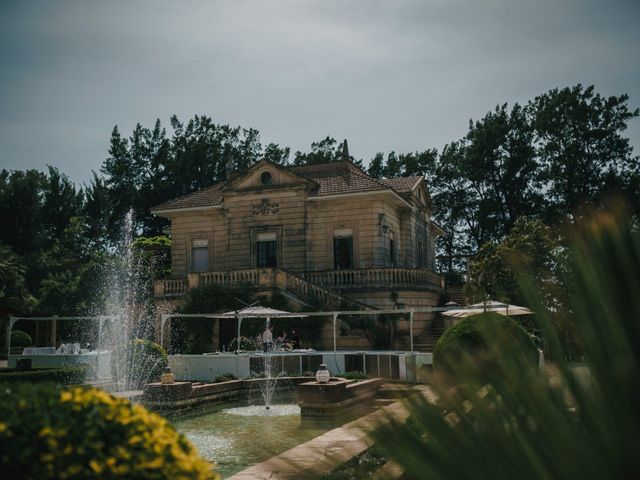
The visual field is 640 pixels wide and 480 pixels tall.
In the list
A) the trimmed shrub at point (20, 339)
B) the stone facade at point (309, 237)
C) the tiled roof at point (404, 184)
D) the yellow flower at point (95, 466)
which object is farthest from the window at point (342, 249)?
the yellow flower at point (95, 466)

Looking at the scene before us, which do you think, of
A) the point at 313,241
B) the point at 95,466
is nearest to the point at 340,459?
the point at 95,466

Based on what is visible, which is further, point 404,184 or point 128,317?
point 404,184

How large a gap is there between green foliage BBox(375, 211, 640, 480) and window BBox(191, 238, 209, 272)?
3374cm

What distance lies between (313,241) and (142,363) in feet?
48.4

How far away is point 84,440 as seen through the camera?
2820 mm

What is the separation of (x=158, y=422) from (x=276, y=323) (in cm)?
2389

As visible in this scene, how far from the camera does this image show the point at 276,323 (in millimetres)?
26906

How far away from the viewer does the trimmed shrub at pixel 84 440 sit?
272 centimetres

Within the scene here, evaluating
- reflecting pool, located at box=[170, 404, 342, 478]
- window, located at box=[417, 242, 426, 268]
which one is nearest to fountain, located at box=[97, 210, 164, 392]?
reflecting pool, located at box=[170, 404, 342, 478]

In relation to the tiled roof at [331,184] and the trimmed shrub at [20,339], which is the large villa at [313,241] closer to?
the tiled roof at [331,184]

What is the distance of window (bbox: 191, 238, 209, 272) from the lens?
3506 centimetres

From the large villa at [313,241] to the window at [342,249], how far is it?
0.17ft

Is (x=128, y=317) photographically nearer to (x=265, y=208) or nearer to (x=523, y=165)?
(x=265, y=208)

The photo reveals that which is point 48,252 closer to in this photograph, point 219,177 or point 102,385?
point 219,177
